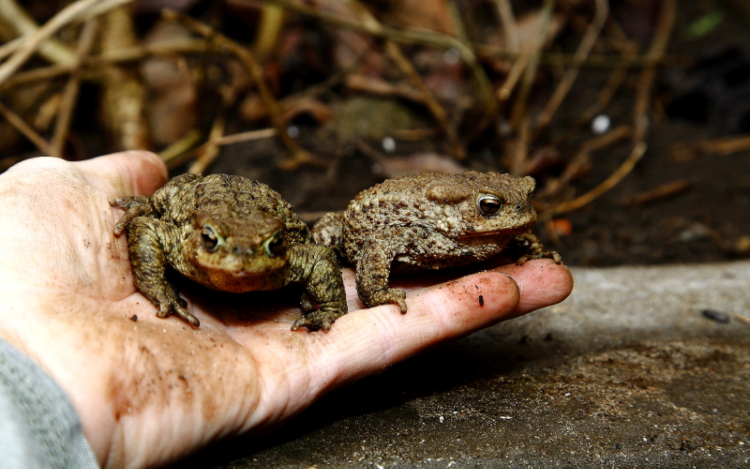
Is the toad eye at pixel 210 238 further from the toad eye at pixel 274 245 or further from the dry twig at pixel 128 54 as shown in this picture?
the dry twig at pixel 128 54

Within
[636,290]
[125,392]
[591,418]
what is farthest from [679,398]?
[125,392]

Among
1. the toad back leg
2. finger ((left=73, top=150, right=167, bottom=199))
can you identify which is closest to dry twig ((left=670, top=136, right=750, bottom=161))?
finger ((left=73, top=150, right=167, bottom=199))

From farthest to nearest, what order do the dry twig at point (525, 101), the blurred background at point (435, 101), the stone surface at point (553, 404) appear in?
the dry twig at point (525, 101)
the blurred background at point (435, 101)
the stone surface at point (553, 404)

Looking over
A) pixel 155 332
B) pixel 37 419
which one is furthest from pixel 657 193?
pixel 37 419

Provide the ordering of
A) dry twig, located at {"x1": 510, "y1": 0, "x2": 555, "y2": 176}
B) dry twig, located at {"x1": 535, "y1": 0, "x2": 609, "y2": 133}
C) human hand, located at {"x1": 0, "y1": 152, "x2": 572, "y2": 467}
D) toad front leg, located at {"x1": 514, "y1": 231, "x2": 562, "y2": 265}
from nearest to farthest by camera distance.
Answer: human hand, located at {"x1": 0, "y1": 152, "x2": 572, "y2": 467}
toad front leg, located at {"x1": 514, "y1": 231, "x2": 562, "y2": 265}
dry twig, located at {"x1": 510, "y1": 0, "x2": 555, "y2": 176}
dry twig, located at {"x1": 535, "y1": 0, "x2": 609, "y2": 133}

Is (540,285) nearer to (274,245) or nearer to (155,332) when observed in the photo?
(274,245)

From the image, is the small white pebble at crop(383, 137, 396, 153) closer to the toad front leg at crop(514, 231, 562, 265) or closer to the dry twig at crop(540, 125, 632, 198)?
the dry twig at crop(540, 125, 632, 198)

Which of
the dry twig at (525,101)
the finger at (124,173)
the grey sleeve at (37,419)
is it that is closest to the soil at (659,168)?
the dry twig at (525,101)
